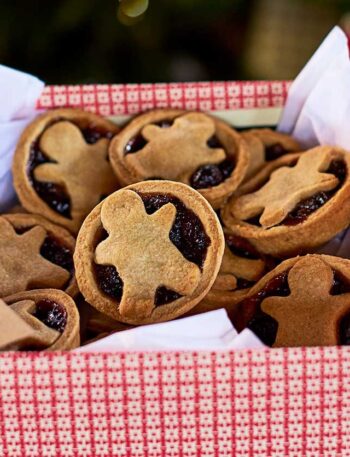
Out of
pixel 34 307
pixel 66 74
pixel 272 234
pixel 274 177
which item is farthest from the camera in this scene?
pixel 66 74

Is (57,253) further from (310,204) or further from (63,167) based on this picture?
(310,204)

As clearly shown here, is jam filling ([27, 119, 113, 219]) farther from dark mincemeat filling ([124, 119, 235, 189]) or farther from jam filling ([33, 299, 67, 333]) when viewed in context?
jam filling ([33, 299, 67, 333])

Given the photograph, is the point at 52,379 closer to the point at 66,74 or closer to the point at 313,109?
the point at 313,109

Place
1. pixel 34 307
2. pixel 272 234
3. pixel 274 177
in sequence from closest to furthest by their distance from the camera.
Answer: pixel 34 307 → pixel 272 234 → pixel 274 177

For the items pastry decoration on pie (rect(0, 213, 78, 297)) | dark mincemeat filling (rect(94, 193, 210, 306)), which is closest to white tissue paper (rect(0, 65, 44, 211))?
pastry decoration on pie (rect(0, 213, 78, 297))

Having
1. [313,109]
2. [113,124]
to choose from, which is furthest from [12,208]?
[313,109]

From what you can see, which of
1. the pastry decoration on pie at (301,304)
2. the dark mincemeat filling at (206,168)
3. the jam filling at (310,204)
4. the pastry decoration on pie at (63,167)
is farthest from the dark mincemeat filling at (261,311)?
the pastry decoration on pie at (63,167)

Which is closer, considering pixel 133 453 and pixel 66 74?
pixel 133 453
